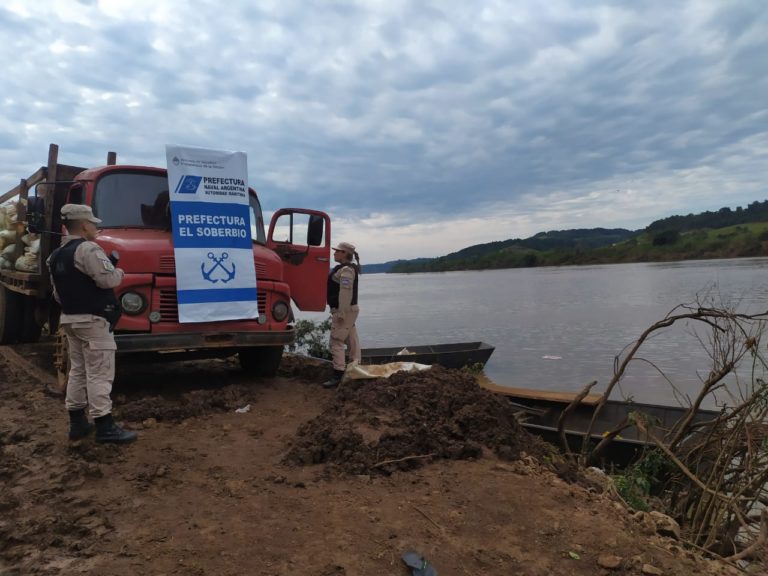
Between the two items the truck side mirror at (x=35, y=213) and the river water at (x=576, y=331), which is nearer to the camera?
the truck side mirror at (x=35, y=213)

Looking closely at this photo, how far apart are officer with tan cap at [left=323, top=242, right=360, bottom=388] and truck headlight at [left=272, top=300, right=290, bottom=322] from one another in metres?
0.72

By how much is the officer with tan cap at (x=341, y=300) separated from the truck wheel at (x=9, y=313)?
5918 millimetres

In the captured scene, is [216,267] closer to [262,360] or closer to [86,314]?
[262,360]

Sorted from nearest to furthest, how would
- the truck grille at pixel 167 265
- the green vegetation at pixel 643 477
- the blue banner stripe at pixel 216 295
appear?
the green vegetation at pixel 643 477 → the truck grille at pixel 167 265 → the blue banner stripe at pixel 216 295

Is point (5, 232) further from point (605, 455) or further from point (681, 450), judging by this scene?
point (681, 450)

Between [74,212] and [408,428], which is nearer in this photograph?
[74,212]

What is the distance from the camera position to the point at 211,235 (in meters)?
6.73

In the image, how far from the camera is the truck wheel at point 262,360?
7.84 meters

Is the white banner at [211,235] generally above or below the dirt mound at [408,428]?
above

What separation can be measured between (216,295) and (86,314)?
1.95 m

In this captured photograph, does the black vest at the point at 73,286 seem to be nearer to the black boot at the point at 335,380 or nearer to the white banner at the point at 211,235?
the white banner at the point at 211,235

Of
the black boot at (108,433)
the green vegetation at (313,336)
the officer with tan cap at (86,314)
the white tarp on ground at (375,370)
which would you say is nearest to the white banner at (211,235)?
the white tarp on ground at (375,370)

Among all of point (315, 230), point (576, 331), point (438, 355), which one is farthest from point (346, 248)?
point (576, 331)

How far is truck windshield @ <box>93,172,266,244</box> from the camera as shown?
668 cm
